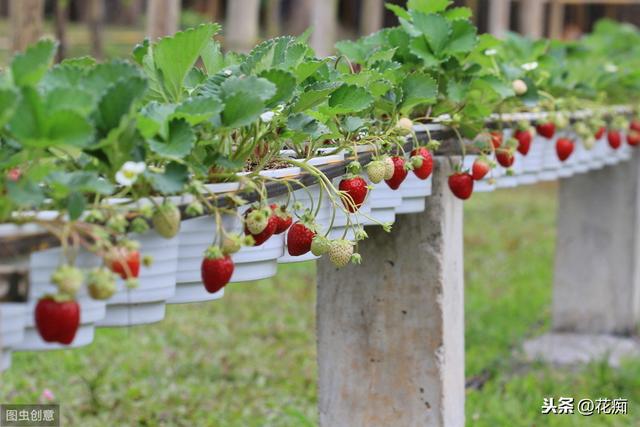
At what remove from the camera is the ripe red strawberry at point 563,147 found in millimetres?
3568

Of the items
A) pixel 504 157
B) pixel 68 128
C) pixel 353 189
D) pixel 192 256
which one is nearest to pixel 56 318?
pixel 68 128

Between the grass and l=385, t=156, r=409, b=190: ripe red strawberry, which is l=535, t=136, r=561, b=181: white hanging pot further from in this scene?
l=385, t=156, r=409, b=190: ripe red strawberry

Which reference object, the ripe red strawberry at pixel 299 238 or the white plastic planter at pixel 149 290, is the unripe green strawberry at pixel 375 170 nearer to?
the ripe red strawberry at pixel 299 238

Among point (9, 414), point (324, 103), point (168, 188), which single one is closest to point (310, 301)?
point (9, 414)

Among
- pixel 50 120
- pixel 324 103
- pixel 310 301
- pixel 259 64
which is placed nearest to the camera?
pixel 50 120

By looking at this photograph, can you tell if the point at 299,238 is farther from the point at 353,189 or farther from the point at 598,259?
the point at 598,259

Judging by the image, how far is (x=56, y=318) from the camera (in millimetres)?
1480

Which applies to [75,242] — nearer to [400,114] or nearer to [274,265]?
[274,265]

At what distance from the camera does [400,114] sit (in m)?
2.58

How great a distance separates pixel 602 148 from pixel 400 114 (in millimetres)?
2134

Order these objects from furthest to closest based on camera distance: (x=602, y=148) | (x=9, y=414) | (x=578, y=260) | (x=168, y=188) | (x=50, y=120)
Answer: (x=578, y=260)
(x=602, y=148)
(x=9, y=414)
(x=168, y=188)
(x=50, y=120)

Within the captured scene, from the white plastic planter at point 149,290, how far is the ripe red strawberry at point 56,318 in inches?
7.4

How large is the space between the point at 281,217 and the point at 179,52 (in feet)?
1.15

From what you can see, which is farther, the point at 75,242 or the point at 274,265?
the point at 274,265
